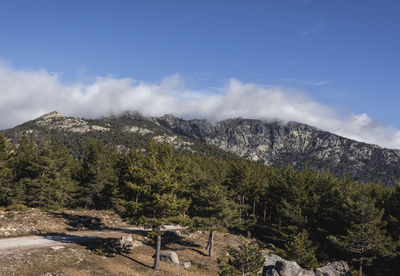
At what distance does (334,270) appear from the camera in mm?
30406

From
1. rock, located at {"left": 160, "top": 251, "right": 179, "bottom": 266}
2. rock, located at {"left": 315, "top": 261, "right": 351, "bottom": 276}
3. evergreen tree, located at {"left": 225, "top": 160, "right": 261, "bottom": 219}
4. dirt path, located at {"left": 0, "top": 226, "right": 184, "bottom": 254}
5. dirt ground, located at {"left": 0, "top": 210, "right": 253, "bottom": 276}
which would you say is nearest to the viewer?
dirt ground, located at {"left": 0, "top": 210, "right": 253, "bottom": 276}

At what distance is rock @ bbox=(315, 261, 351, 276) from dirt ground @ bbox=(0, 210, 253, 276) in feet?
37.8

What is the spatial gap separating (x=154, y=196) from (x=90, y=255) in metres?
8.71

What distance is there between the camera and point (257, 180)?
62.9 meters

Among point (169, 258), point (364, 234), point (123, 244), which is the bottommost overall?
point (169, 258)

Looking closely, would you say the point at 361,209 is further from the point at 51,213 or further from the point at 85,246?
the point at 51,213

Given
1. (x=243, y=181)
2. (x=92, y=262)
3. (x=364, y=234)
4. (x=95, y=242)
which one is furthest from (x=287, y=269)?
(x=243, y=181)

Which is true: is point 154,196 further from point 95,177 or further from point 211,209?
point 95,177

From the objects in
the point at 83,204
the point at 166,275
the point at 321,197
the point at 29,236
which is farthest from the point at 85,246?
the point at 321,197

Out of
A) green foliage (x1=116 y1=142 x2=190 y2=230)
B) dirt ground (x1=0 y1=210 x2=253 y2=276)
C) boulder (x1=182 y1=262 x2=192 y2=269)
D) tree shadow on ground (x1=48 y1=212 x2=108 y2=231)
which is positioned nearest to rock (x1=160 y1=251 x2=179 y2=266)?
dirt ground (x1=0 y1=210 x2=253 y2=276)

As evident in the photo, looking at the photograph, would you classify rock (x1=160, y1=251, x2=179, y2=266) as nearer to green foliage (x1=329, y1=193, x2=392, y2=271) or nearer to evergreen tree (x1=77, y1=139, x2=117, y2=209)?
green foliage (x1=329, y1=193, x2=392, y2=271)

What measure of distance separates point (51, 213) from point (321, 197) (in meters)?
44.7

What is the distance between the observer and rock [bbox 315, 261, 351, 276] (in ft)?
94.5

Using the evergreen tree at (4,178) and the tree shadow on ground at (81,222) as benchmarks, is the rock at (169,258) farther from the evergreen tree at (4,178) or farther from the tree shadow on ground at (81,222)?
the evergreen tree at (4,178)
